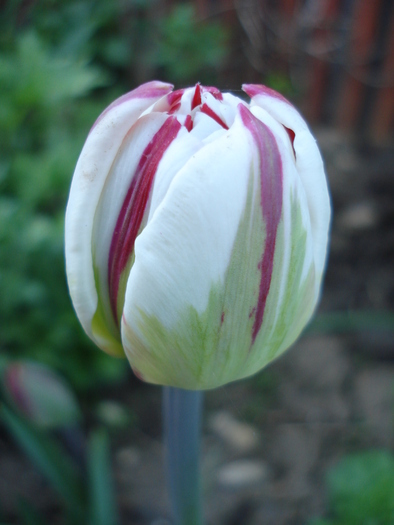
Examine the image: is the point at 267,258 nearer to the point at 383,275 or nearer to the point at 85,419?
the point at 85,419

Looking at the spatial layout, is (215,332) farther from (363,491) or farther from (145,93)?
(363,491)

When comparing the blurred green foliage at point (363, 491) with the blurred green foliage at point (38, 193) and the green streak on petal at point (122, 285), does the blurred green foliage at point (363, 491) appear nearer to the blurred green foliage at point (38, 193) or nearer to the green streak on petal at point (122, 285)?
the blurred green foliage at point (38, 193)

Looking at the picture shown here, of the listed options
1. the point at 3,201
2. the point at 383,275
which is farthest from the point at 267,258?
the point at 383,275

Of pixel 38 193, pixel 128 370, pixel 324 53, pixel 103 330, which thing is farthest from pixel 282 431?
pixel 324 53

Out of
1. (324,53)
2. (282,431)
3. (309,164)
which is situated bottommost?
(282,431)

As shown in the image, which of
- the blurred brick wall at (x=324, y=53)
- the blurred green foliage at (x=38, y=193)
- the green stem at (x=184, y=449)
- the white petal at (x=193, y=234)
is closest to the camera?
the white petal at (x=193, y=234)

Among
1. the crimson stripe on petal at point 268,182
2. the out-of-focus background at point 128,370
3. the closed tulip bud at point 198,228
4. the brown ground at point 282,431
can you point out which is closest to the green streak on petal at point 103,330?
the closed tulip bud at point 198,228

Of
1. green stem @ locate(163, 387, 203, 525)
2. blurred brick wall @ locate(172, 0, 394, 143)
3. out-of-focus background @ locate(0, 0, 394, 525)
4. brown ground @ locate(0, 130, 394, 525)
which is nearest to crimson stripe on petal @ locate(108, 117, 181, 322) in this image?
green stem @ locate(163, 387, 203, 525)
